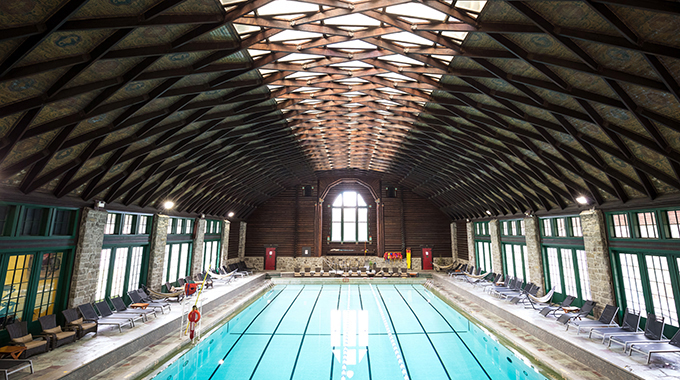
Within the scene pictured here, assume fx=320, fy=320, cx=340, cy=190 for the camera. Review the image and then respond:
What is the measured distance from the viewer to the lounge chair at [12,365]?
541 centimetres

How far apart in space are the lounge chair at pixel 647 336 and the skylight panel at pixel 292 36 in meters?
9.15

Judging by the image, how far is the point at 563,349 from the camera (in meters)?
7.55

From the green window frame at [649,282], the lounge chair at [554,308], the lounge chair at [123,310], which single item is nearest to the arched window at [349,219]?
the lounge chair at [554,308]

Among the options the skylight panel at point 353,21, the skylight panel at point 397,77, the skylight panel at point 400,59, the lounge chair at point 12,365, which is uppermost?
the skylight panel at point 397,77

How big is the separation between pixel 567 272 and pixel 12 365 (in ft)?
49.3

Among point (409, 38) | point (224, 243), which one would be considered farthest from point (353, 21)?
point (224, 243)

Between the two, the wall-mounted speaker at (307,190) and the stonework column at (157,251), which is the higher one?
the wall-mounted speaker at (307,190)

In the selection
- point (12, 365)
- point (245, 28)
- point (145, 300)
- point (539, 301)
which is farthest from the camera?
point (539, 301)

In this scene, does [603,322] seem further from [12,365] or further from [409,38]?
[12,365]

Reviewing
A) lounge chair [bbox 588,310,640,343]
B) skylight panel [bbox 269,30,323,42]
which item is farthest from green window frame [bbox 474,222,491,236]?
skylight panel [bbox 269,30,323,42]

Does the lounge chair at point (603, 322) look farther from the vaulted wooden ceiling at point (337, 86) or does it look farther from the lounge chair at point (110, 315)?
the lounge chair at point (110, 315)

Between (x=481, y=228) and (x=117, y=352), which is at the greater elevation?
(x=481, y=228)

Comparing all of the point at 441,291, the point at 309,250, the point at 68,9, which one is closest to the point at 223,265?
the point at 309,250

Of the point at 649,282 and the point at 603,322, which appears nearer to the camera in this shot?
the point at 649,282
